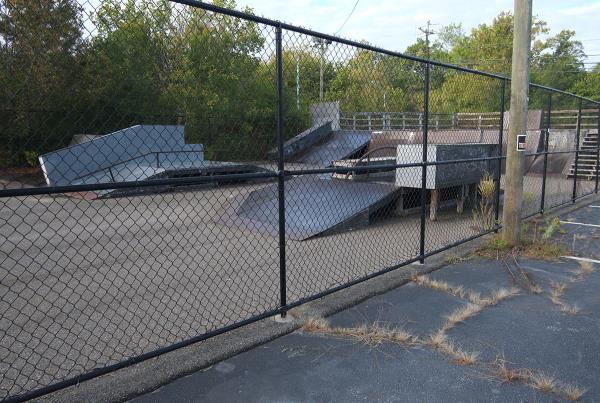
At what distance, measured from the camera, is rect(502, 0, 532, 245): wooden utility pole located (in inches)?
225

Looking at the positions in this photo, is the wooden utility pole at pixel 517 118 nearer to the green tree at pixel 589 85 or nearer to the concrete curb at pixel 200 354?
the concrete curb at pixel 200 354

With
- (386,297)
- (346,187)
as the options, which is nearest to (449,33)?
(346,187)

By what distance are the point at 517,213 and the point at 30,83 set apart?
6.01m

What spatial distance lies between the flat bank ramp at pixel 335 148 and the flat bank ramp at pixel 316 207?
712 cm

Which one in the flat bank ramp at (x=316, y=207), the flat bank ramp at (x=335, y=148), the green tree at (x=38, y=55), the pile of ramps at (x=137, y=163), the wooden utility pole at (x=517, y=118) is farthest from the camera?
the flat bank ramp at (x=335, y=148)

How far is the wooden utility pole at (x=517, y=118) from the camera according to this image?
5707mm

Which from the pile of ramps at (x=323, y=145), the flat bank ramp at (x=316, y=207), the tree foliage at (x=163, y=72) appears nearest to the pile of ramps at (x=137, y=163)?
the flat bank ramp at (x=316, y=207)

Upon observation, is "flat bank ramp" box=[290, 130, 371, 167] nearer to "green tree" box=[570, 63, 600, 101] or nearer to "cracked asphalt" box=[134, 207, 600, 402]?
"cracked asphalt" box=[134, 207, 600, 402]

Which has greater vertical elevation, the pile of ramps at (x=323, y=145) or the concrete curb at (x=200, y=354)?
the pile of ramps at (x=323, y=145)

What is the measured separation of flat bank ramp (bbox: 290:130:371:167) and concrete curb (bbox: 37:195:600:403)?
12019mm

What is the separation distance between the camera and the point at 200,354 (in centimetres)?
316

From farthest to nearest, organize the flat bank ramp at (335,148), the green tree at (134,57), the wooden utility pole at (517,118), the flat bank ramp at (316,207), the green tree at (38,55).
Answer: the flat bank ramp at (335,148), the flat bank ramp at (316,207), the wooden utility pole at (517,118), the green tree at (38,55), the green tree at (134,57)

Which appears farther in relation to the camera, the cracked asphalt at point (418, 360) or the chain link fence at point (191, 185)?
the chain link fence at point (191, 185)

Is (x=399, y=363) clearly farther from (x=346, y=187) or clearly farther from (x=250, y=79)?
(x=346, y=187)
